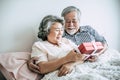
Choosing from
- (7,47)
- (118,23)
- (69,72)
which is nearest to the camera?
(69,72)

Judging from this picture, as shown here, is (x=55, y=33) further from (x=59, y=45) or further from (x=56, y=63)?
(x=56, y=63)

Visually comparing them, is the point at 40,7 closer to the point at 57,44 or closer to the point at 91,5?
the point at 57,44

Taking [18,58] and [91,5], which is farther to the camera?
[91,5]

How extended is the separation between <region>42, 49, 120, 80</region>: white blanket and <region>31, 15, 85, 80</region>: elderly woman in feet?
0.13

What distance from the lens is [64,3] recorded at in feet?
6.29

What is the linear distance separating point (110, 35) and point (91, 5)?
1.30ft

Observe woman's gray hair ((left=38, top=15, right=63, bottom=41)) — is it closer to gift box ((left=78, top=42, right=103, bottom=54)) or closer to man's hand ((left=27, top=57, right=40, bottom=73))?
man's hand ((left=27, top=57, right=40, bottom=73))

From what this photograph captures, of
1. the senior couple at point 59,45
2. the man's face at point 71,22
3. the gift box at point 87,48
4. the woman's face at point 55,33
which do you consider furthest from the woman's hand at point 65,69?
the man's face at point 71,22

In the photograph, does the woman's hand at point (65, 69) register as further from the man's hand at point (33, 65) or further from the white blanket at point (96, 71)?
the man's hand at point (33, 65)

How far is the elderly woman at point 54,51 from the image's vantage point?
4.41ft

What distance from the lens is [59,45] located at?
1535 millimetres

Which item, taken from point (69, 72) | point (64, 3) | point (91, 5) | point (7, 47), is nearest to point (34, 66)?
point (69, 72)

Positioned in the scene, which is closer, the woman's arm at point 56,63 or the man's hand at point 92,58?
the woman's arm at point 56,63

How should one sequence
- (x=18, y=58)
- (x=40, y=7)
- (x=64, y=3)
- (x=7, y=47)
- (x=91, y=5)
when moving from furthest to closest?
(x=91, y=5), (x=64, y=3), (x=40, y=7), (x=7, y=47), (x=18, y=58)
